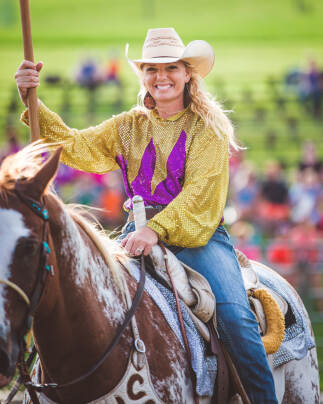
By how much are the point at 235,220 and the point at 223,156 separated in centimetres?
762

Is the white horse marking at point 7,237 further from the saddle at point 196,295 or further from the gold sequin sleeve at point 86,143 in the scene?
the gold sequin sleeve at point 86,143

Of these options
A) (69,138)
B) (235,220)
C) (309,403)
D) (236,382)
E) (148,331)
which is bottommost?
(235,220)

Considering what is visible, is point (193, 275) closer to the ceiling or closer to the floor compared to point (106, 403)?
closer to the ceiling

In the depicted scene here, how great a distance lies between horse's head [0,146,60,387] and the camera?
271 centimetres

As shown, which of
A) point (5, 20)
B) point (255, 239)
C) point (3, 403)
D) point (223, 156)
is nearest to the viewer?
point (3, 403)

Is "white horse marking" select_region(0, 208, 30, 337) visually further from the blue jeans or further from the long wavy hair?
the long wavy hair

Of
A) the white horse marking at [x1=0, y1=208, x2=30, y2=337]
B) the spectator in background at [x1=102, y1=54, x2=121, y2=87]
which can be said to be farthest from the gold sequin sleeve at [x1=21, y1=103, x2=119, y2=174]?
the spectator in background at [x1=102, y1=54, x2=121, y2=87]

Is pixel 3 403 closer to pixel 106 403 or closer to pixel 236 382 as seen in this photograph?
pixel 106 403

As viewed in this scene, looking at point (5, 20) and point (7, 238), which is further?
point (5, 20)

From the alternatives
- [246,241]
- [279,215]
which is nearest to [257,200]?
[279,215]

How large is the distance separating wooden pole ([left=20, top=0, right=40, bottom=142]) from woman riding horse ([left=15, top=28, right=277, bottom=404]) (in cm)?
5

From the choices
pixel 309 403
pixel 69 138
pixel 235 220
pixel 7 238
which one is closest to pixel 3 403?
pixel 7 238

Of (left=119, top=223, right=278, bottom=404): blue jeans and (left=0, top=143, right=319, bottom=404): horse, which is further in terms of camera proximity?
(left=119, top=223, right=278, bottom=404): blue jeans

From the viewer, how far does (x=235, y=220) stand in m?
11.3
